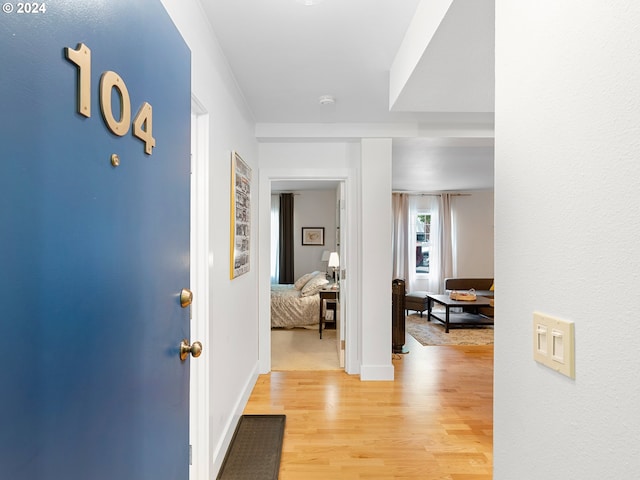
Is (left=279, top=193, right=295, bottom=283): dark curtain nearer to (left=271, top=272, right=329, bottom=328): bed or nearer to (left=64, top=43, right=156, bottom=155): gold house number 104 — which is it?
(left=271, top=272, right=329, bottom=328): bed

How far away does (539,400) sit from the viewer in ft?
2.58

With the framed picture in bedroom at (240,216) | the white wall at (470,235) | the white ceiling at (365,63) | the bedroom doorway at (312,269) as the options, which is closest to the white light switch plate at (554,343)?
the white ceiling at (365,63)

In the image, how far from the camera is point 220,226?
2.25 metres

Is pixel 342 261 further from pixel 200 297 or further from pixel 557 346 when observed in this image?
pixel 557 346

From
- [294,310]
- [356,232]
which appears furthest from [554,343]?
[294,310]

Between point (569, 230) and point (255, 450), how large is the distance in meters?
2.28

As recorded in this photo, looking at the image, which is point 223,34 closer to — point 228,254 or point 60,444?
point 228,254

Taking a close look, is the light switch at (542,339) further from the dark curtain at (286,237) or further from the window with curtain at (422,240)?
the window with curtain at (422,240)

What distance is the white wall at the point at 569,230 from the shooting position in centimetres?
57

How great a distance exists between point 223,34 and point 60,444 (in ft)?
6.52

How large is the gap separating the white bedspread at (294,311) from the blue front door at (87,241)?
4.20m

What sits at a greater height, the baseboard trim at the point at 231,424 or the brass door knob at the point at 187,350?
the brass door knob at the point at 187,350

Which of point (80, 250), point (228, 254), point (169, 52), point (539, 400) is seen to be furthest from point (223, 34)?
point (539, 400)

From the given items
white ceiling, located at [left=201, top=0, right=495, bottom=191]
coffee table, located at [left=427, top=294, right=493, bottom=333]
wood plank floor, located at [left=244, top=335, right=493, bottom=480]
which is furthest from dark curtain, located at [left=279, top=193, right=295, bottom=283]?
white ceiling, located at [left=201, top=0, right=495, bottom=191]
